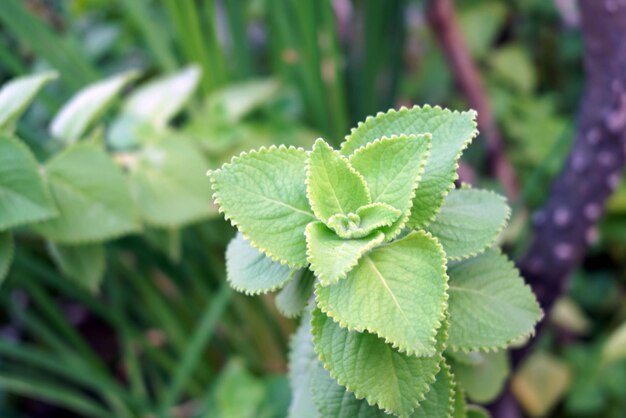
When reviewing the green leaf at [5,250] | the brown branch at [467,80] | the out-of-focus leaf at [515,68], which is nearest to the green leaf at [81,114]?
the green leaf at [5,250]

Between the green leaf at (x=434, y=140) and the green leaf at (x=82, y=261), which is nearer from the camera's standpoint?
the green leaf at (x=434, y=140)

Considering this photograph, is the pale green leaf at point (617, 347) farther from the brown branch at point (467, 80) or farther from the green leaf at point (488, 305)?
the green leaf at point (488, 305)

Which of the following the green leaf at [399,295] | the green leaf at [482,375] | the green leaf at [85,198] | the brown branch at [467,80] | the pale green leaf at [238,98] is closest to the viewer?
the green leaf at [399,295]

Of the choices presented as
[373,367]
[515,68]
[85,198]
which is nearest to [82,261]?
[85,198]

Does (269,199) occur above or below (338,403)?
above

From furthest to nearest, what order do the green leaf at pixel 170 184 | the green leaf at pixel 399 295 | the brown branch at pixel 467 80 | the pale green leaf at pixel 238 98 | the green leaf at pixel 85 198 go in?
the brown branch at pixel 467 80 < the pale green leaf at pixel 238 98 < the green leaf at pixel 170 184 < the green leaf at pixel 85 198 < the green leaf at pixel 399 295

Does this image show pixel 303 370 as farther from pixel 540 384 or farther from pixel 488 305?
pixel 540 384

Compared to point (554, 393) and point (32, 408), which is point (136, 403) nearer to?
point (32, 408)
